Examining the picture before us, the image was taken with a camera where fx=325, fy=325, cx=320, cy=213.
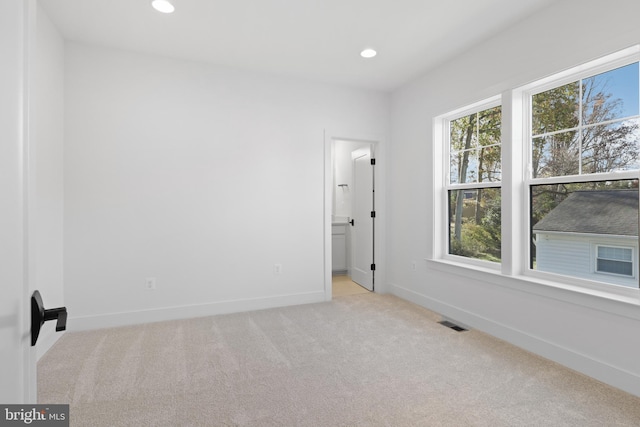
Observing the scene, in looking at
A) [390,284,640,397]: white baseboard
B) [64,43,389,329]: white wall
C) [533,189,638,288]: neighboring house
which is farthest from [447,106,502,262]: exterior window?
[64,43,389,329]: white wall

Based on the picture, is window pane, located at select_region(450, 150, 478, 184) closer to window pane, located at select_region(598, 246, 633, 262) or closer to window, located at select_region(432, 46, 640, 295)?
window, located at select_region(432, 46, 640, 295)

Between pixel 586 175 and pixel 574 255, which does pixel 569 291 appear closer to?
pixel 574 255

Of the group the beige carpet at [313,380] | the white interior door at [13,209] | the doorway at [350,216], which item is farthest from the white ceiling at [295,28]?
the beige carpet at [313,380]

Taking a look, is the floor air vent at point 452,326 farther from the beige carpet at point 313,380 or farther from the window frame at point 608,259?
the window frame at point 608,259

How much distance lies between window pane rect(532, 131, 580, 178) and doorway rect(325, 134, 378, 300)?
2042 millimetres

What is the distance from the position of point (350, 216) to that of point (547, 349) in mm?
3377

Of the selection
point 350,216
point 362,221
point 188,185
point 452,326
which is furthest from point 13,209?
point 350,216

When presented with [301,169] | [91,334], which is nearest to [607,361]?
[301,169]

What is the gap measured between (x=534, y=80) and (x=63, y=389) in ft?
13.6

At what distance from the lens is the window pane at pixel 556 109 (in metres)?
2.57

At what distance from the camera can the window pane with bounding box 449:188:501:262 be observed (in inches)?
126

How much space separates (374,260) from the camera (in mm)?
4629

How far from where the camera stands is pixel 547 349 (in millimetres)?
2559

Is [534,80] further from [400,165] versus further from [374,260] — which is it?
[374,260]
